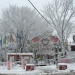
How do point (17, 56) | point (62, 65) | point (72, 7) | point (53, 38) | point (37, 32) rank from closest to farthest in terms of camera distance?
point (62, 65) < point (53, 38) < point (17, 56) < point (72, 7) < point (37, 32)

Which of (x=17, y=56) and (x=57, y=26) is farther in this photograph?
(x=57, y=26)

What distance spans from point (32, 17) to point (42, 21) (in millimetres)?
2696

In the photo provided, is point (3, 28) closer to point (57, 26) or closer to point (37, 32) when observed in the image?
point (37, 32)

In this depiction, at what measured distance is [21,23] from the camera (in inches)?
2096

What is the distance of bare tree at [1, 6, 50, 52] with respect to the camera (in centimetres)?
5362

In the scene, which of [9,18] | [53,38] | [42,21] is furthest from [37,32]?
[53,38]

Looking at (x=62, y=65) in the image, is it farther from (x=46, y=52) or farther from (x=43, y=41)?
(x=46, y=52)

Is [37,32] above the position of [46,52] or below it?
above

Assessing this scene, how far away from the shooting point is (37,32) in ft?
178

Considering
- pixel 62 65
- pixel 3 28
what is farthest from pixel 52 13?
pixel 62 65

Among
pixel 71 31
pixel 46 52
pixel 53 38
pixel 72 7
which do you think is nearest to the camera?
pixel 53 38

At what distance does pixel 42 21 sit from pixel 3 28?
9553mm

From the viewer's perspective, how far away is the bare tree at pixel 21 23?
176 ft

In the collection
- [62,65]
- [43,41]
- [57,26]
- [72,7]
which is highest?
[72,7]
